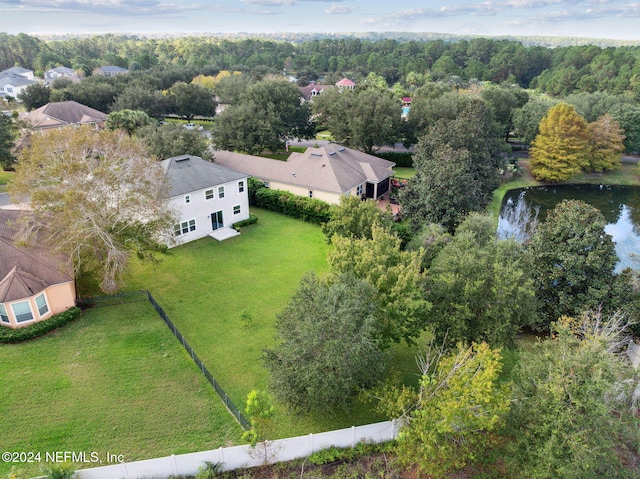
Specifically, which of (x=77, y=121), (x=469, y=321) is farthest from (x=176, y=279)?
(x=77, y=121)

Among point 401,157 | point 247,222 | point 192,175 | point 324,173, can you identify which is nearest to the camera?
point 192,175

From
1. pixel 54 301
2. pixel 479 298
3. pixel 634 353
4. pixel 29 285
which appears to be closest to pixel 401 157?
pixel 634 353

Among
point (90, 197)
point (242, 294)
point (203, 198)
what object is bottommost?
point (242, 294)

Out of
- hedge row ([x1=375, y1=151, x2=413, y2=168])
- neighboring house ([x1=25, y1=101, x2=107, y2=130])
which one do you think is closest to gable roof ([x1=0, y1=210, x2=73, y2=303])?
neighboring house ([x1=25, y1=101, x2=107, y2=130])

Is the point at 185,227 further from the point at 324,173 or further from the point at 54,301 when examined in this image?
the point at 324,173

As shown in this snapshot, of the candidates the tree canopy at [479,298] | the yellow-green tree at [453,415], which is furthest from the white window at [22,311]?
the tree canopy at [479,298]

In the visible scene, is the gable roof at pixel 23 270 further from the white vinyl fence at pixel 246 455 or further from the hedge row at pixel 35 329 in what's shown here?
the white vinyl fence at pixel 246 455

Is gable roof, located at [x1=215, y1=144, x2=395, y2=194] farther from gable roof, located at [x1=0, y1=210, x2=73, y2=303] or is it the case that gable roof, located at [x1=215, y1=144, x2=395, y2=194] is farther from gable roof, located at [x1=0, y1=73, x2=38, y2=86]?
gable roof, located at [x1=0, y1=73, x2=38, y2=86]

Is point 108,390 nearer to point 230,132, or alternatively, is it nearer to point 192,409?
point 192,409
